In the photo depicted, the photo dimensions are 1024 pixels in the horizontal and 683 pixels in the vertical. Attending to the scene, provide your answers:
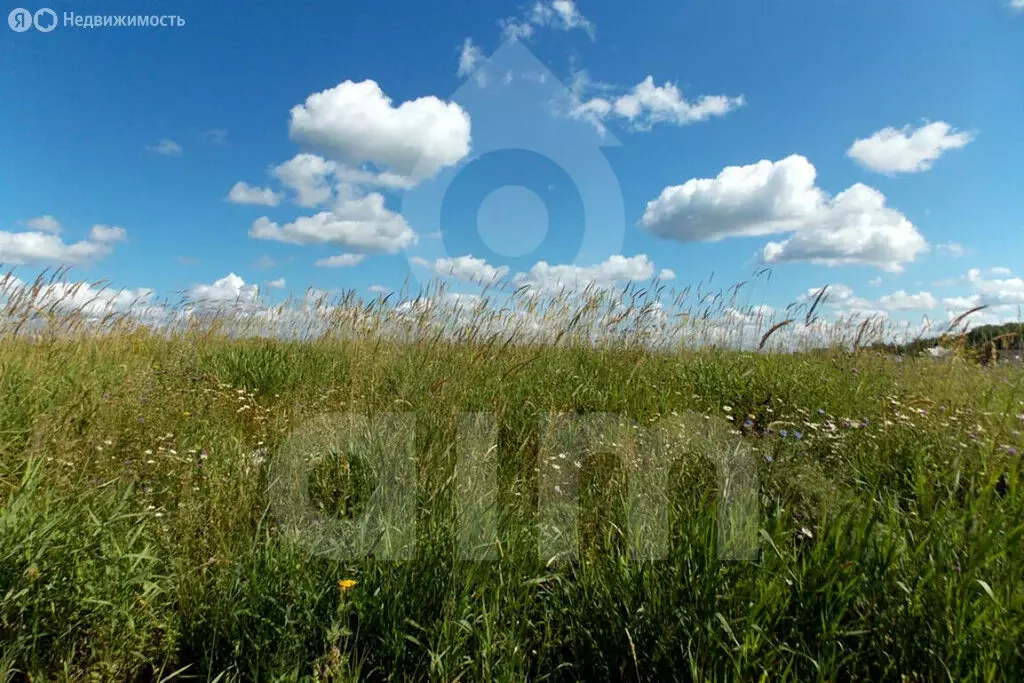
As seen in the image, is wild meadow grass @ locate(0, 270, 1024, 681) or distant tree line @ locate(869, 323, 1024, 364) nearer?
wild meadow grass @ locate(0, 270, 1024, 681)

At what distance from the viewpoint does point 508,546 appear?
6.07 feet

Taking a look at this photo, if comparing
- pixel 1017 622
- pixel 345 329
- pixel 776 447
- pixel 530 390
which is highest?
pixel 345 329

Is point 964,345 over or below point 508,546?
over

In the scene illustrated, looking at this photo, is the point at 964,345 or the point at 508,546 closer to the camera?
the point at 508,546

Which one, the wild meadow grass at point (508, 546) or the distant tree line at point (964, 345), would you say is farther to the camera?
the distant tree line at point (964, 345)

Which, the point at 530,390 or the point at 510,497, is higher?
the point at 530,390

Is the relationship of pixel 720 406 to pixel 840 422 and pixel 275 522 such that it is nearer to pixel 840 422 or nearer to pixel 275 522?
pixel 840 422

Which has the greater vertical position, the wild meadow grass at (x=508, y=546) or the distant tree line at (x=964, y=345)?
the distant tree line at (x=964, y=345)

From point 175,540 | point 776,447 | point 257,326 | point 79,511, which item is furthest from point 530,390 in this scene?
point 257,326

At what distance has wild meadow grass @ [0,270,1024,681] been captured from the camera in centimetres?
148

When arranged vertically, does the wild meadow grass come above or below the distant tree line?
below

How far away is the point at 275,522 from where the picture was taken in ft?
7.25

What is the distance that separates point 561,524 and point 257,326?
17.3 ft

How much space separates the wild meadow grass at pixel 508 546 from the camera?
1479 millimetres
